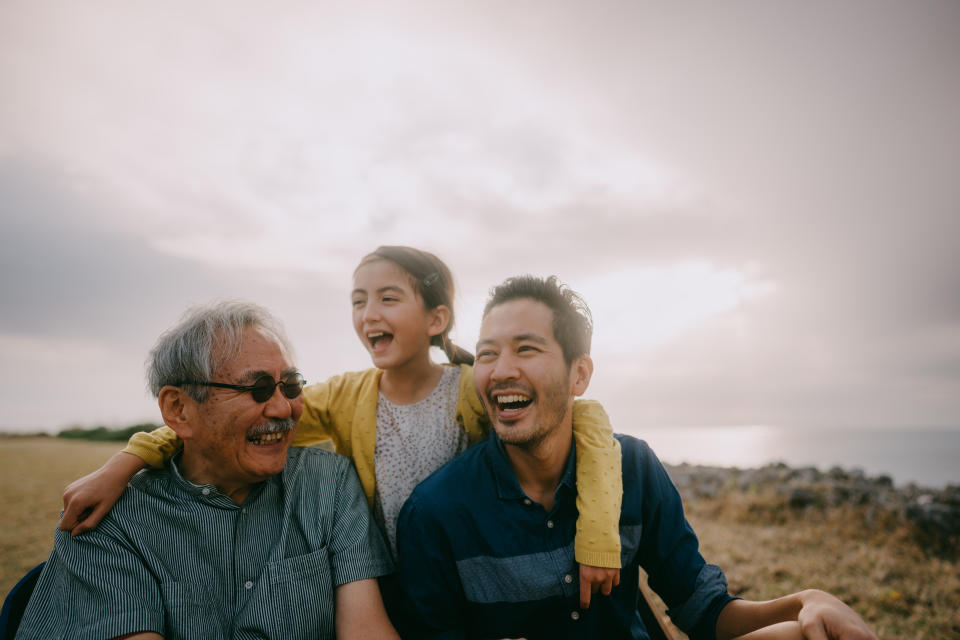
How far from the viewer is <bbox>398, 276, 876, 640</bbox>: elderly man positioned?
7.70 ft

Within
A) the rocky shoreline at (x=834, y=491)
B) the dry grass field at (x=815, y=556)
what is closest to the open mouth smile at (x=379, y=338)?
the dry grass field at (x=815, y=556)

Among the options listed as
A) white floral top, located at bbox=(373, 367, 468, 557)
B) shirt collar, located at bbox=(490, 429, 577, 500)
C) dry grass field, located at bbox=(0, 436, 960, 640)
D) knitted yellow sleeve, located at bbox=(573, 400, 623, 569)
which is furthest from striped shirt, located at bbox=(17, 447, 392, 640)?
dry grass field, located at bbox=(0, 436, 960, 640)

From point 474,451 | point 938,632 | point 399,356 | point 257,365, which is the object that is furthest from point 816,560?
point 257,365

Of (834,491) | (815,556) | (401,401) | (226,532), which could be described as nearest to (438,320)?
(401,401)

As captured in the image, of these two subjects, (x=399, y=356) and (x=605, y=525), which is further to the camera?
(x=399, y=356)

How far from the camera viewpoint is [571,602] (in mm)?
2350

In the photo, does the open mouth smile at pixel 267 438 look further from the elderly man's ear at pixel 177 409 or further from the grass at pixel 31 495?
the grass at pixel 31 495

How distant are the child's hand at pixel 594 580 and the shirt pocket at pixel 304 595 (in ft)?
3.72

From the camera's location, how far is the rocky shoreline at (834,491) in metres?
6.40

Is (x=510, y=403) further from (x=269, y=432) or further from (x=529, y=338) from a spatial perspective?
(x=269, y=432)

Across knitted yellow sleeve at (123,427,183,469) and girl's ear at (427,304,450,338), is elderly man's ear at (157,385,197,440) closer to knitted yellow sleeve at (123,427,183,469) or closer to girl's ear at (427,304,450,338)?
knitted yellow sleeve at (123,427,183,469)

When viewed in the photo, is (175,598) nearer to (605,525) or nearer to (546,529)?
(546,529)

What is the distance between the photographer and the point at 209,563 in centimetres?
221

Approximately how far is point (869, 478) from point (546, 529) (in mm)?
9805
